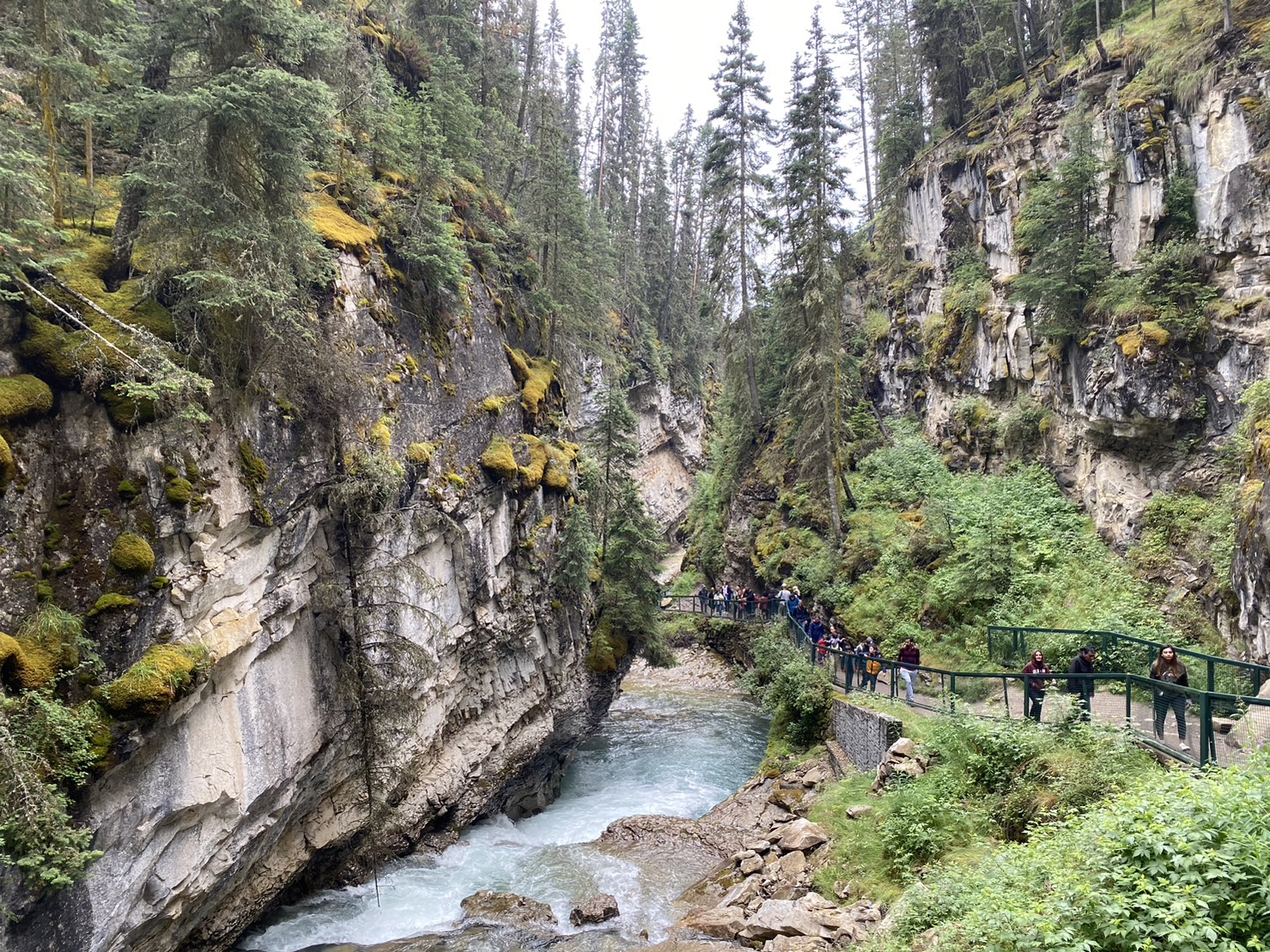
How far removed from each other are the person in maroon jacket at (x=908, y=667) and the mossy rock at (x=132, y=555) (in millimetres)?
14871

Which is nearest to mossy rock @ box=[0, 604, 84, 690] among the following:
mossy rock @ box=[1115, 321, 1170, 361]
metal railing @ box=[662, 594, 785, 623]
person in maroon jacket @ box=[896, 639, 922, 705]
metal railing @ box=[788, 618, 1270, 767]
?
metal railing @ box=[788, 618, 1270, 767]

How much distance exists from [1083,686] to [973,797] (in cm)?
293

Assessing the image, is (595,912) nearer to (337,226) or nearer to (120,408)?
(120,408)

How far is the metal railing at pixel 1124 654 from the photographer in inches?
419

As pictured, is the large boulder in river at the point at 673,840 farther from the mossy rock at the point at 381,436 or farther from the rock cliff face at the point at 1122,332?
the rock cliff face at the point at 1122,332

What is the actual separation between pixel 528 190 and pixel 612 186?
72.5ft

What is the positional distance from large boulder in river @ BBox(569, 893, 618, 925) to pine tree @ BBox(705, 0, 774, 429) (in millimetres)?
24216

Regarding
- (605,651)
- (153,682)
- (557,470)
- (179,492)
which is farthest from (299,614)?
(605,651)

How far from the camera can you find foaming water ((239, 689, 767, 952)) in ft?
40.6

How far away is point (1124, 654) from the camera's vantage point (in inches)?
553

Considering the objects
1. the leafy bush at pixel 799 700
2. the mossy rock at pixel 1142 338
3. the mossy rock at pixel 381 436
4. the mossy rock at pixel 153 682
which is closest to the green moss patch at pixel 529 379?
the mossy rock at pixel 381 436

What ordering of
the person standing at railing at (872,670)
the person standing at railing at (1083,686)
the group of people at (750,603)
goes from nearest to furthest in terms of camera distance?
the person standing at railing at (1083,686), the person standing at railing at (872,670), the group of people at (750,603)

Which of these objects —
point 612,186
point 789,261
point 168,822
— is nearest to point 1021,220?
point 789,261

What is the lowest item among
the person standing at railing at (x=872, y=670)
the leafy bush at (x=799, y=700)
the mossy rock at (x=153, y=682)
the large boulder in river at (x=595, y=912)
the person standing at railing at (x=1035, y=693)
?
the large boulder in river at (x=595, y=912)
